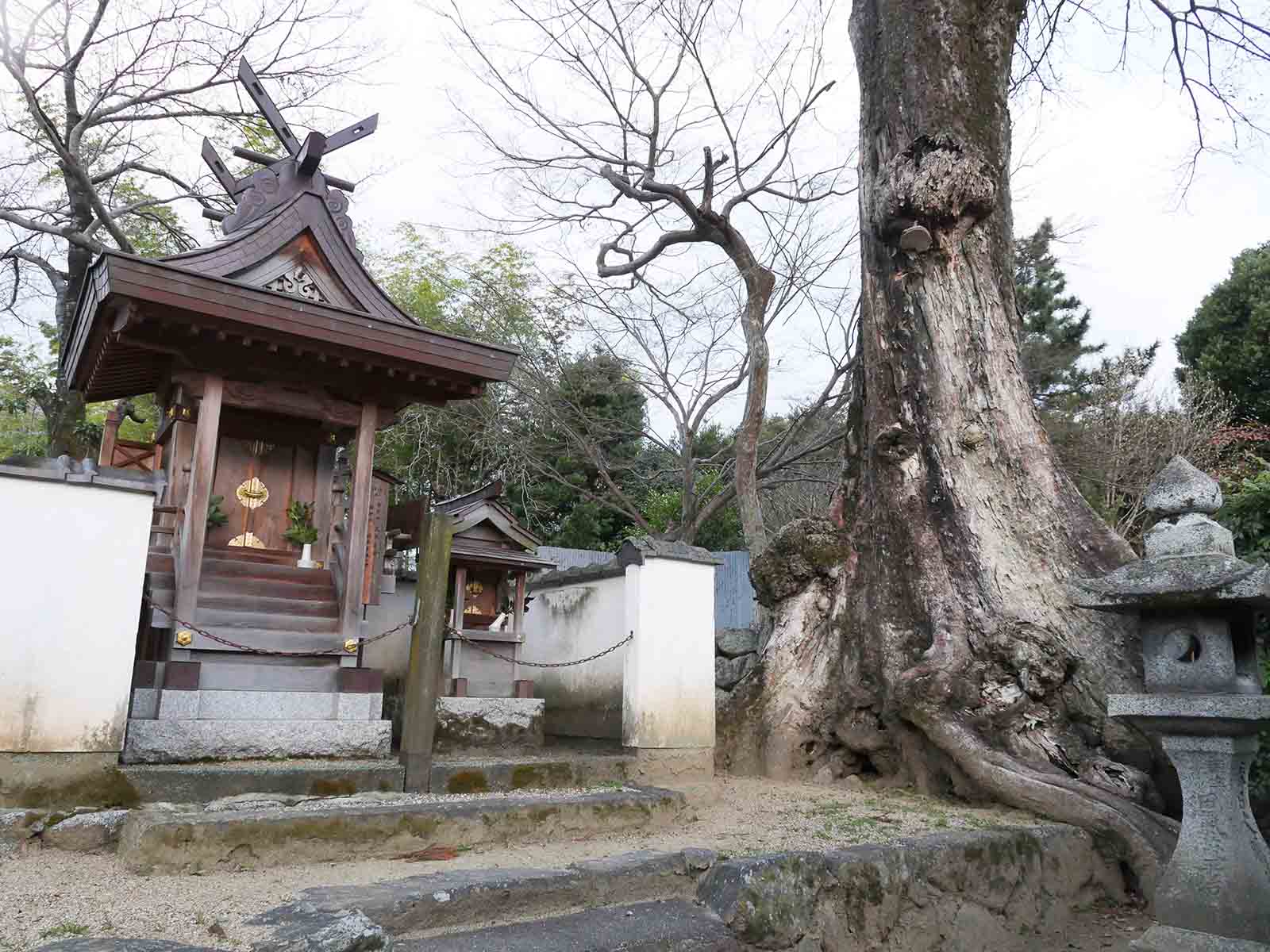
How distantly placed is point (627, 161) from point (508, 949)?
10534mm

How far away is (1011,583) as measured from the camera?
22.2ft

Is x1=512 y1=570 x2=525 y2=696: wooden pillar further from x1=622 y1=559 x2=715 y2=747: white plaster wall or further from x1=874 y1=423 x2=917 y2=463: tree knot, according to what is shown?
x1=874 y1=423 x2=917 y2=463: tree knot

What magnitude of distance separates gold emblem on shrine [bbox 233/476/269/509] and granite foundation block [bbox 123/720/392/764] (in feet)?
7.43

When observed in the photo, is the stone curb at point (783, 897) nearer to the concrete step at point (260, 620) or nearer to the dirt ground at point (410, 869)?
the dirt ground at point (410, 869)

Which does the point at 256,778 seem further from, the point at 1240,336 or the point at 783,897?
the point at 1240,336

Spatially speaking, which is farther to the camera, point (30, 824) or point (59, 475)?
point (59, 475)

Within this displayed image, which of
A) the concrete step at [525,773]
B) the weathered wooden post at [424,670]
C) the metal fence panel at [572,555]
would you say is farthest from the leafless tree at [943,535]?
the metal fence panel at [572,555]

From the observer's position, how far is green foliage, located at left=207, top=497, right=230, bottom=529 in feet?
23.7

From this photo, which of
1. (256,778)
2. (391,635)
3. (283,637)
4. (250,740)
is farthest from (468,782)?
(391,635)

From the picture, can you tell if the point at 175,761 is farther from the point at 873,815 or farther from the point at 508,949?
the point at 873,815

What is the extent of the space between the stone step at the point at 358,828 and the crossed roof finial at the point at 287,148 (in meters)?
5.28

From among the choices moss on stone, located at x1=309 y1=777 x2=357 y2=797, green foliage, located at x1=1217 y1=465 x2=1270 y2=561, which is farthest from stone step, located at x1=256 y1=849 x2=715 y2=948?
green foliage, located at x1=1217 y1=465 x2=1270 y2=561

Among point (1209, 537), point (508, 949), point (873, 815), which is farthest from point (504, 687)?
point (1209, 537)

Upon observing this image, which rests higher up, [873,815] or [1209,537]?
[1209,537]
